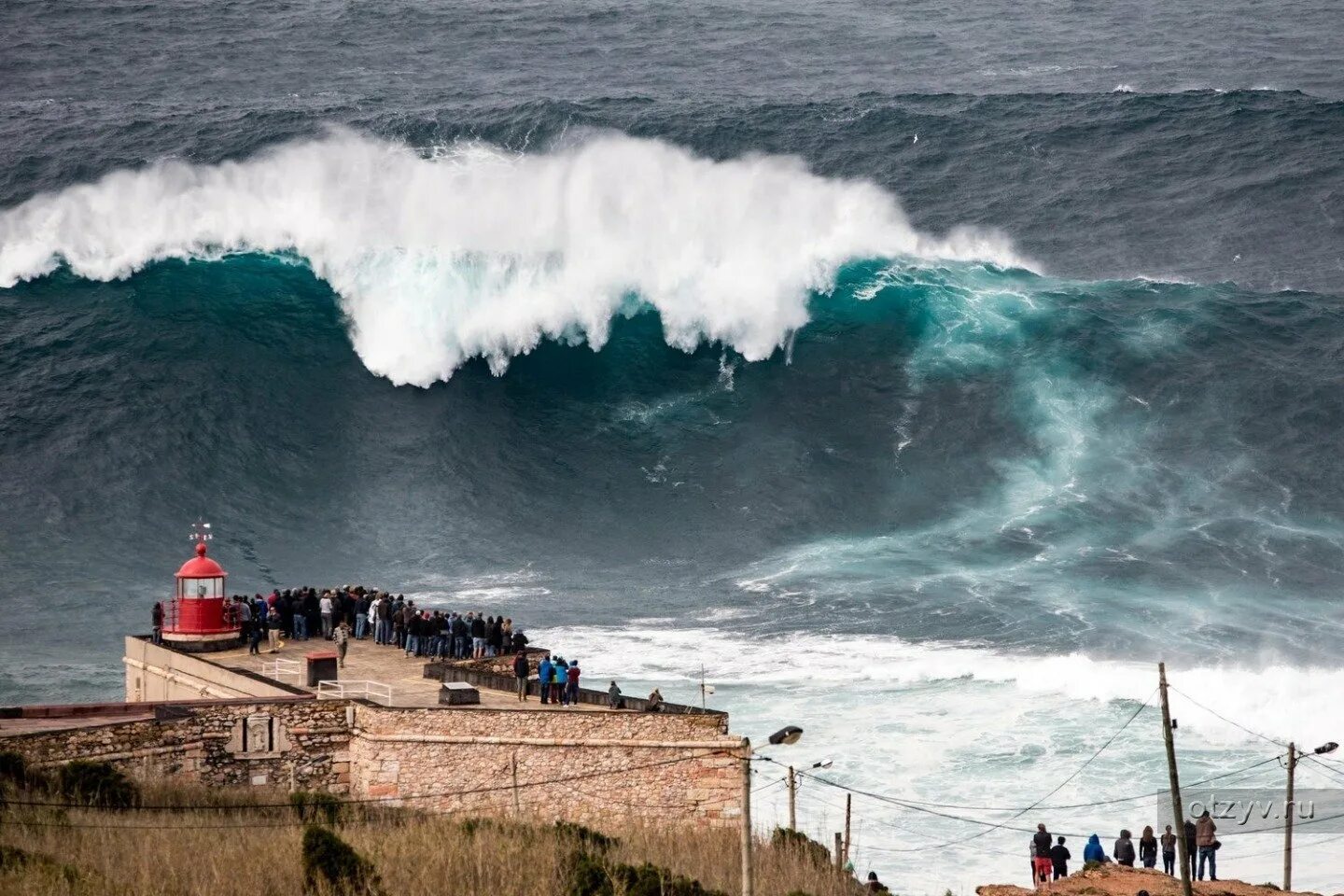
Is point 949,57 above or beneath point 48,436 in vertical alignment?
above

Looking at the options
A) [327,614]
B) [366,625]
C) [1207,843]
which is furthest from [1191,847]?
[327,614]

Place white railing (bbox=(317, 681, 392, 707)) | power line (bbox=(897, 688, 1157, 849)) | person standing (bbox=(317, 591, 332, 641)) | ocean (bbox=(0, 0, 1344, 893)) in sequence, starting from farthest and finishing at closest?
ocean (bbox=(0, 0, 1344, 893))
person standing (bbox=(317, 591, 332, 641))
power line (bbox=(897, 688, 1157, 849))
white railing (bbox=(317, 681, 392, 707))

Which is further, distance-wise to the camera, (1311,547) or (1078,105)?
(1078,105)

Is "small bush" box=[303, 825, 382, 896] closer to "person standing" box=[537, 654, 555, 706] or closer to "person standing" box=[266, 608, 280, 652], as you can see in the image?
"person standing" box=[537, 654, 555, 706]

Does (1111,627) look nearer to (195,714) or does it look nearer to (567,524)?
(567,524)

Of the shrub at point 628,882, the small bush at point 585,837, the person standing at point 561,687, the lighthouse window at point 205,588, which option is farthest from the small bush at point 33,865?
the lighthouse window at point 205,588

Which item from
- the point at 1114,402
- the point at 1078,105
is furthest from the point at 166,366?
the point at 1078,105

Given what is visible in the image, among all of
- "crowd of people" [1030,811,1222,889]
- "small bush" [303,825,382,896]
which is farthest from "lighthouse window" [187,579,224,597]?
"crowd of people" [1030,811,1222,889]

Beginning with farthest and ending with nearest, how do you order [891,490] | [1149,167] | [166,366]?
[1149,167] → [166,366] → [891,490]
